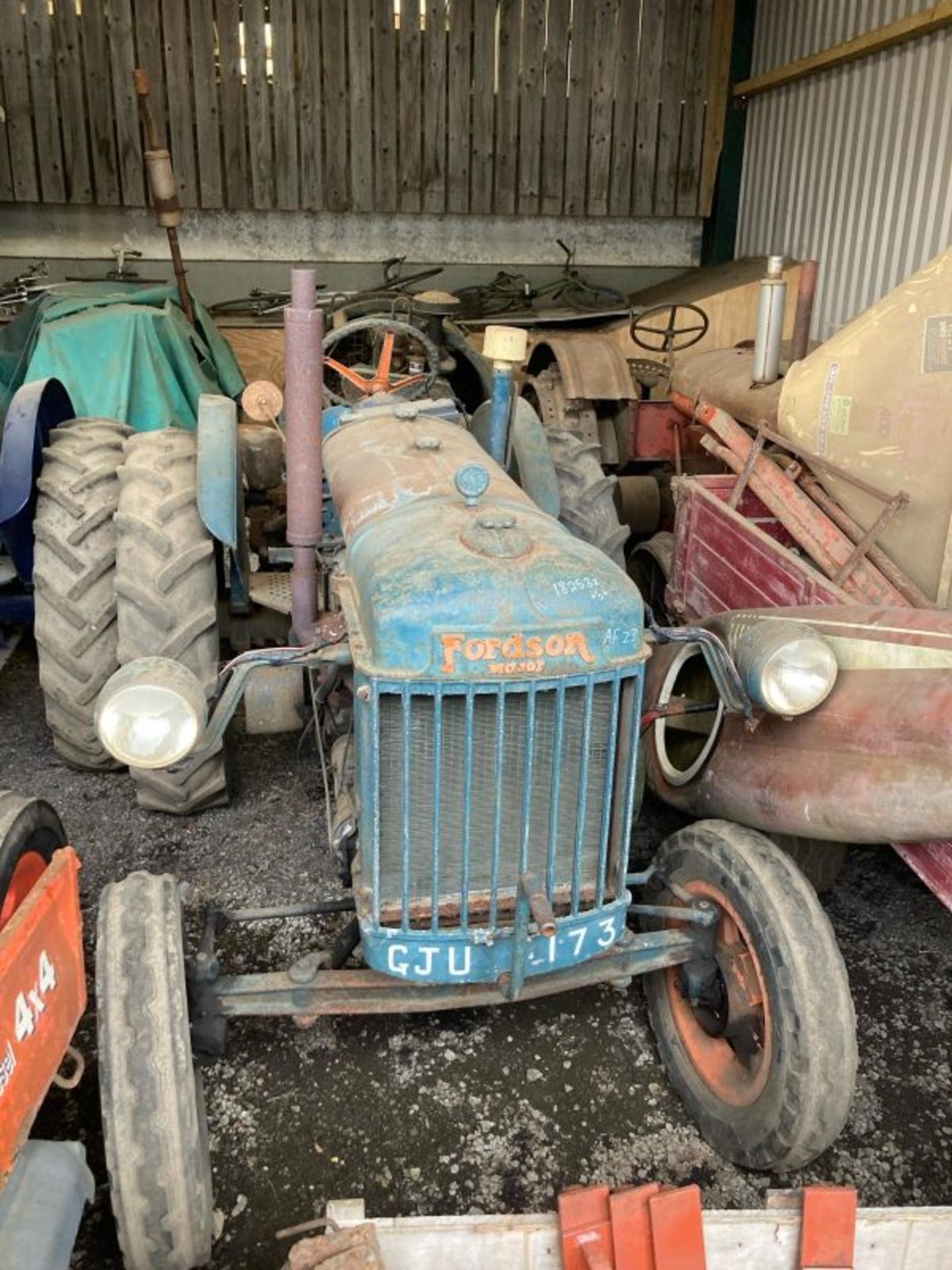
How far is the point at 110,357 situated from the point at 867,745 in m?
3.50

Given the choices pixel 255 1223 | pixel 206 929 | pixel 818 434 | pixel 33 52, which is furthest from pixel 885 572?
pixel 33 52

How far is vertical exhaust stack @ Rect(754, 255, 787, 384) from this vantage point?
11.6 ft

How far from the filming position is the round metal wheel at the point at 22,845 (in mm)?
1983

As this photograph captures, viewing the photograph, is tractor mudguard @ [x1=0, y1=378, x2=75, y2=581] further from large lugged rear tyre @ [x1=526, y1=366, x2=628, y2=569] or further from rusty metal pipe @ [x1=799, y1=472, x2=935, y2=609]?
rusty metal pipe @ [x1=799, y1=472, x2=935, y2=609]

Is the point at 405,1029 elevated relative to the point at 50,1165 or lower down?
lower down

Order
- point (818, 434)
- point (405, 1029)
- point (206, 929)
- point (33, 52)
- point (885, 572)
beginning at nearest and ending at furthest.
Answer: point (206, 929) → point (405, 1029) → point (885, 572) → point (818, 434) → point (33, 52)

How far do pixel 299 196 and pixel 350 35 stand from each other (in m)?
1.11

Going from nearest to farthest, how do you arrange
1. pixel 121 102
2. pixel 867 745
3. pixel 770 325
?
pixel 867 745, pixel 770 325, pixel 121 102

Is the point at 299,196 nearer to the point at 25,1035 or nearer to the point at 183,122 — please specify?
the point at 183,122

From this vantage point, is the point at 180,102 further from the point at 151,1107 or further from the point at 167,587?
the point at 151,1107

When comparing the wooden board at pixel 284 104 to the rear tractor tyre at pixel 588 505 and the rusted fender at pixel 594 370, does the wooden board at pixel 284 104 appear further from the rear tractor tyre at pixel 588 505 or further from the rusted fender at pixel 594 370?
the rear tractor tyre at pixel 588 505

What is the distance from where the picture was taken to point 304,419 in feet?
7.80

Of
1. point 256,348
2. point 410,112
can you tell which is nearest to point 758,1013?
point 256,348

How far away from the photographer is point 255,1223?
6.77 ft
